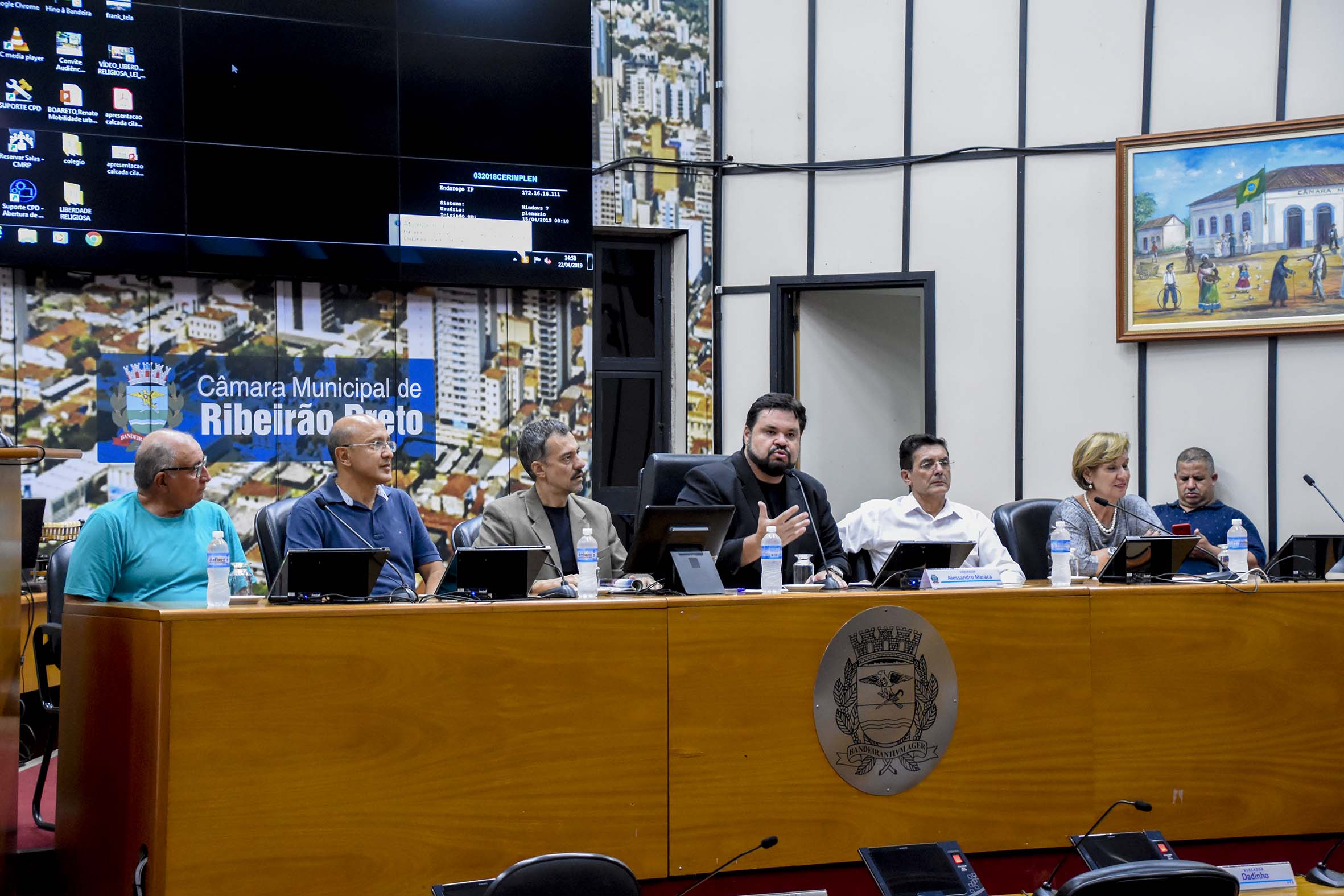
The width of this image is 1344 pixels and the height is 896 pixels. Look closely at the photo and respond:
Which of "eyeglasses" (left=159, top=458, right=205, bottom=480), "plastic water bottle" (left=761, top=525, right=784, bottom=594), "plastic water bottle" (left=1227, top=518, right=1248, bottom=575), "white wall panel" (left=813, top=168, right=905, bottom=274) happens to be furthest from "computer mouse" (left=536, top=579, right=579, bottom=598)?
"white wall panel" (left=813, top=168, right=905, bottom=274)

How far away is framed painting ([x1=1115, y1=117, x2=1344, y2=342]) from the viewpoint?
16.9ft

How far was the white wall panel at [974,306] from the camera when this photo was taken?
5633 mm

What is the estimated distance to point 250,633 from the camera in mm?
2268

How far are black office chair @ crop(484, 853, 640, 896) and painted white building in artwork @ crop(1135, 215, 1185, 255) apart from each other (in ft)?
15.2

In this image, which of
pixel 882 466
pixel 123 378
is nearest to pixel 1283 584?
pixel 882 466

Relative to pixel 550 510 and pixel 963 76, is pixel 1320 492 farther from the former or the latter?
pixel 550 510

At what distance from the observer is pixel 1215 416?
5.32m

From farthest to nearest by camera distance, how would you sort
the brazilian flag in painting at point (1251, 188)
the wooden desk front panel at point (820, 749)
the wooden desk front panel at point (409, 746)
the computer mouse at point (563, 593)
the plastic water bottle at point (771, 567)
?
1. the brazilian flag in painting at point (1251, 188)
2. the plastic water bottle at point (771, 567)
3. the computer mouse at point (563, 593)
4. the wooden desk front panel at point (820, 749)
5. the wooden desk front panel at point (409, 746)

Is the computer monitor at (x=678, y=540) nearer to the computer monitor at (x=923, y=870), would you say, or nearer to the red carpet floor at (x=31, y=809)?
the computer monitor at (x=923, y=870)

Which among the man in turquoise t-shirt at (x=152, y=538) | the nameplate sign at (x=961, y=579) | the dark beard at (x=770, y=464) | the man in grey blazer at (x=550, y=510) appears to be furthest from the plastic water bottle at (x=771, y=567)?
the man in turquoise t-shirt at (x=152, y=538)

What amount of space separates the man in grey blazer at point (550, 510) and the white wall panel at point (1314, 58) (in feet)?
12.1

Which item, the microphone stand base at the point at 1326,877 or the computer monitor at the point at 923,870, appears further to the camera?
the microphone stand base at the point at 1326,877

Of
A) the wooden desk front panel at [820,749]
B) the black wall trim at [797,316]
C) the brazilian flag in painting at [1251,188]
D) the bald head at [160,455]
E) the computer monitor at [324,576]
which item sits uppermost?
the brazilian flag in painting at [1251,188]

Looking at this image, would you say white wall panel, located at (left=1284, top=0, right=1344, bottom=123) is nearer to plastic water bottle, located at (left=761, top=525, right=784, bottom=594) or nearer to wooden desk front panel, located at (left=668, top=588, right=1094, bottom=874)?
wooden desk front panel, located at (left=668, top=588, right=1094, bottom=874)
